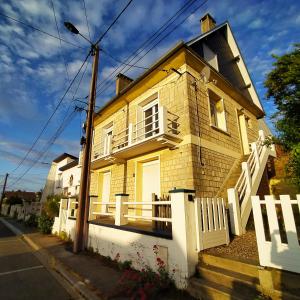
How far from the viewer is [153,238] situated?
480 cm

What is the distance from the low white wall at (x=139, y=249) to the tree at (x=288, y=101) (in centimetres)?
307

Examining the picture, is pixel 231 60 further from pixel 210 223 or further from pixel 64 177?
pixel 64 177

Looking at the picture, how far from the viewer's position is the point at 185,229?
13.4ft

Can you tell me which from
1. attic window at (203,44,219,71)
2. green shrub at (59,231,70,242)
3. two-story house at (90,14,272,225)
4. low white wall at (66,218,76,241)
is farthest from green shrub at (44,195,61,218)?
attic window at (203,44,219,71)

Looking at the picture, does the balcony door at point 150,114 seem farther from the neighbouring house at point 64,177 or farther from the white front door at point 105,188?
the neighbouring house at point 64,177

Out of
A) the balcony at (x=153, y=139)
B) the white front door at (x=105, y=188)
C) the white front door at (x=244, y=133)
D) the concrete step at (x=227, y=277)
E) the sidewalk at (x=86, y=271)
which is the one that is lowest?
the sidewalk at (x=86, y=271)

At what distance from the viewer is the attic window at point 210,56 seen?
1014 cm

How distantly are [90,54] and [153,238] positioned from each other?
329 inches

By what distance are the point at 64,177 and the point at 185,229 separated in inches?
820

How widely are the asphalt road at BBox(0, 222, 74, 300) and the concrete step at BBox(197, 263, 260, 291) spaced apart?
9.37ft

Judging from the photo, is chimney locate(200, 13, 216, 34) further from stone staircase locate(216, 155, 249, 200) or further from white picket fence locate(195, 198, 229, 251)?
white picket fence locate(195, 198, 229, 251)

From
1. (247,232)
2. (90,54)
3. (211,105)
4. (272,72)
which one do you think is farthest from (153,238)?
(90,54)

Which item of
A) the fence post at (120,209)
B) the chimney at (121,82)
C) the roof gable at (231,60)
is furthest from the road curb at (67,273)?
the roof gable at (231,60)

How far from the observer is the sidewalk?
4.14 metres
